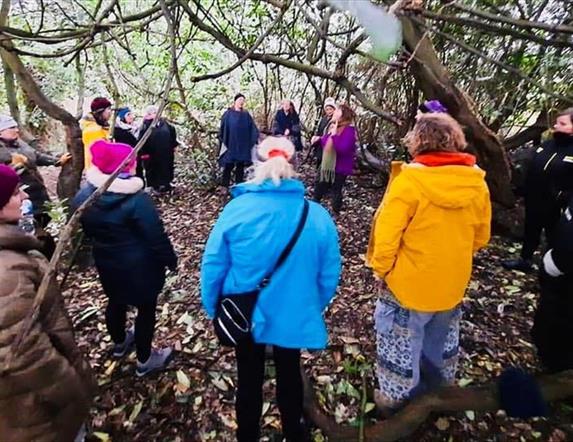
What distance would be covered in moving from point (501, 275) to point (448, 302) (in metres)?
2.26

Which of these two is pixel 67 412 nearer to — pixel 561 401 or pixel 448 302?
pixel 448 302

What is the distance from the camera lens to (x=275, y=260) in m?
2.04

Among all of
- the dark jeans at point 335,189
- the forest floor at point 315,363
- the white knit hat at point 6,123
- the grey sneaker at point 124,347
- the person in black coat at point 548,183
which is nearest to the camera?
the forest floor at point 315,363

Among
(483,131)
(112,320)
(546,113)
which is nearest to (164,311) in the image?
(112,320)

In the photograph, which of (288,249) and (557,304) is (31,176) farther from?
(557,304)

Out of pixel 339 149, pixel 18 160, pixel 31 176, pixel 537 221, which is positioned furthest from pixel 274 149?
pixel 339 149

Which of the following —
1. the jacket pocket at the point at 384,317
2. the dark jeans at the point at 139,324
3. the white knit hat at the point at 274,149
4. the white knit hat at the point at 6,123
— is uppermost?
the white knit hat at the point at 6,123

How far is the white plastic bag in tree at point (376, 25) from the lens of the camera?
1060 millimetres

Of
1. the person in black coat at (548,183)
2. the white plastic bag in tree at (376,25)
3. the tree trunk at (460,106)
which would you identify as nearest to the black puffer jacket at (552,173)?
the person in black coat at (548,183)

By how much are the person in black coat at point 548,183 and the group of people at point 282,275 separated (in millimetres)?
1378

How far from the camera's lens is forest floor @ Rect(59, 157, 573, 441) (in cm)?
262

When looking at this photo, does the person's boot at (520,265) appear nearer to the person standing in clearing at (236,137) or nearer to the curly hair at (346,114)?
the curly hair at (346,114)

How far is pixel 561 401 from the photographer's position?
Result: 2695mm

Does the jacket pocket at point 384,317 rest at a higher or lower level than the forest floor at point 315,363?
higher
